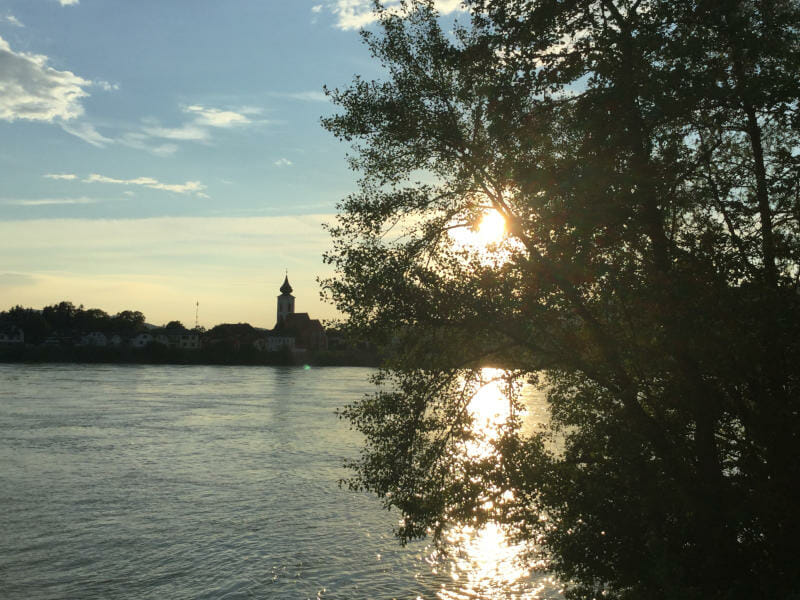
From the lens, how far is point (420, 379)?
555 inches

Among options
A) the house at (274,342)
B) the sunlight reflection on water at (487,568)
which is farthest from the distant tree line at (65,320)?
the sunlight reflection on water at (487,568)

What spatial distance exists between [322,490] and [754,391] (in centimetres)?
2130

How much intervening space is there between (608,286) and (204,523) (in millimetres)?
18682

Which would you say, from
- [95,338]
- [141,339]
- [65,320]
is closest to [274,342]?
[141,339]

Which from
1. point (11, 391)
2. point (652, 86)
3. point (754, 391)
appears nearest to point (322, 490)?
point (754, 391)

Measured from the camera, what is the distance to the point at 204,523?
24453mm

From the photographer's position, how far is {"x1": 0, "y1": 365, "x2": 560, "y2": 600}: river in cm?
1892

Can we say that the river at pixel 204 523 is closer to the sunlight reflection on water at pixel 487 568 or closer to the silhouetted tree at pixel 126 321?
the sunlight reflection on water at pixel 487 568

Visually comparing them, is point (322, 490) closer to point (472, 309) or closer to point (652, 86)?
point (472, 309)

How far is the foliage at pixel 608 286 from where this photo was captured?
36.4 feet

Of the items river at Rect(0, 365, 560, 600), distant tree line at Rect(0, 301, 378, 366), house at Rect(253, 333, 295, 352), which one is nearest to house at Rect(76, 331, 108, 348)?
distant tree line at Rect(0, 301, 378, 366)

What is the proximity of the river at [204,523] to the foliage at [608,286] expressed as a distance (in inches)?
260

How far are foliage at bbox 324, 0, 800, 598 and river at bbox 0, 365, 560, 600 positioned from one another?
6.59 metres

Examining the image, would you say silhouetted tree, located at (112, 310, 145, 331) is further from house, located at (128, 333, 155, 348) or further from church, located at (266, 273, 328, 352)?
church, located at (266, 273, 328, 352)
